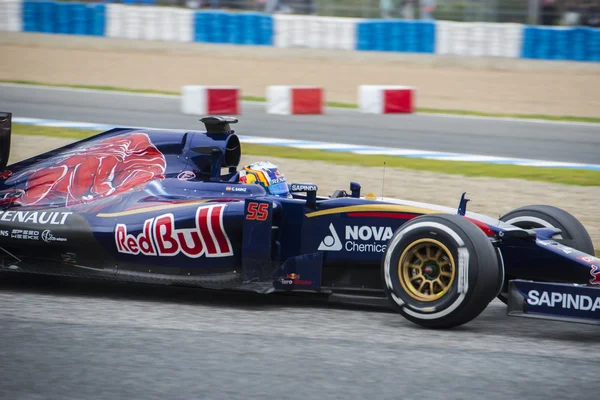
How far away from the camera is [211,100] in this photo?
15391 mm

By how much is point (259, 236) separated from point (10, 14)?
23.2m

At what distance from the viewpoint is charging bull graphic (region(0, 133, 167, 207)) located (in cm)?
643

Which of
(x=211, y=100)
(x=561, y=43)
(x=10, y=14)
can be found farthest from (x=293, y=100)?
(x=10, y=14)

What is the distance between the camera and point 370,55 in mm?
24297

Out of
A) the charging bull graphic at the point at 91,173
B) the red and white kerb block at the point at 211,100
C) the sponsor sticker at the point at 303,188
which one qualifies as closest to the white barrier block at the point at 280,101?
the red and white kerb block at the point at 211,100

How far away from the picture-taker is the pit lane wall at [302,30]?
2298 centimetres

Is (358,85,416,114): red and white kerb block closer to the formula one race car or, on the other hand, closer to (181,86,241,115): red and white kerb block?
(181,86,241,115): red and white kerb block

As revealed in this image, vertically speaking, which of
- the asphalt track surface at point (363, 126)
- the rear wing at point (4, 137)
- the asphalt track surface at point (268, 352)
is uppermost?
the rear wing at point (4, 137)

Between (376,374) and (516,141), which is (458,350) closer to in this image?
(376,374)

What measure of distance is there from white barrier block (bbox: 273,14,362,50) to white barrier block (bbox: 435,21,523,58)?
2.41m

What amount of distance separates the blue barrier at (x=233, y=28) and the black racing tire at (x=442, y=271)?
20.6 meters

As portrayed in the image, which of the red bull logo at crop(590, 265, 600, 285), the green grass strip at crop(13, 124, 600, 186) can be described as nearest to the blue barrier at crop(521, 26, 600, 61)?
the green grass strip at crop(13, 124, 600, 186)

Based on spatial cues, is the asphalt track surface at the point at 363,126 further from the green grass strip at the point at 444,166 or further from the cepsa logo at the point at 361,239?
the cepsa logo at the point at 361,239

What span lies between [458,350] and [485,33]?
770 inches
